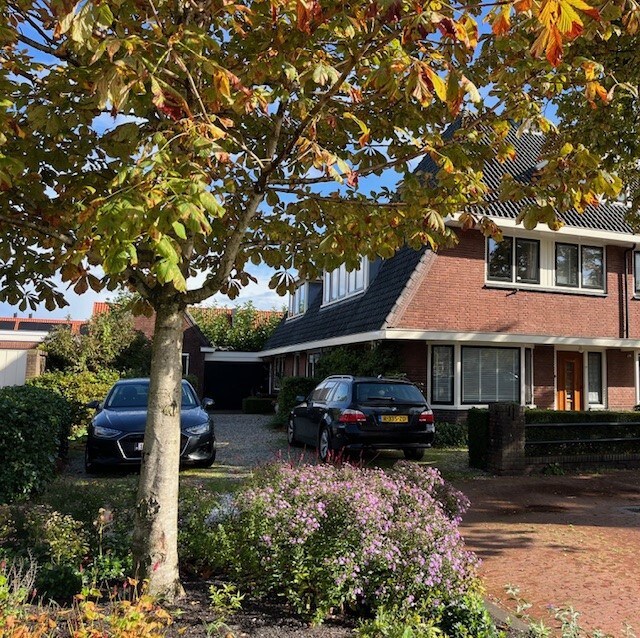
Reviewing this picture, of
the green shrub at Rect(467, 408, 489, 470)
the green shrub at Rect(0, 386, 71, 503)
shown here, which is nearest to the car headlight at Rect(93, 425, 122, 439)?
the green shrub at Rect(0, 386, 71, 503)

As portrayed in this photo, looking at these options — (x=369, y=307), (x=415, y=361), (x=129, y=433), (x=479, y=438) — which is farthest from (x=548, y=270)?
(x=129, y=433)

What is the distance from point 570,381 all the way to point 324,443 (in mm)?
9703

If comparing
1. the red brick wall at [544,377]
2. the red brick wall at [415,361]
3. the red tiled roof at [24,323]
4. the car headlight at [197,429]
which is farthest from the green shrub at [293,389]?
the red tiled roof at [24,323]

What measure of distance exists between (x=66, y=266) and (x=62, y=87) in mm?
1137

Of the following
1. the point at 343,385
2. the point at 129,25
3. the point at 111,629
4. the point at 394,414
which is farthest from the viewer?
the point at 343,385

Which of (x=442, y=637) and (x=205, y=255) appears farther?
(x=205, y=255)

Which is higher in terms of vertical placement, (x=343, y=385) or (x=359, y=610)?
(x=343, y=385)

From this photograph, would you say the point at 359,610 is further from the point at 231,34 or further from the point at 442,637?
the point at 231,34

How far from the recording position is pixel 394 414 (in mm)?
10984

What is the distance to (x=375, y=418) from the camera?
10.9m

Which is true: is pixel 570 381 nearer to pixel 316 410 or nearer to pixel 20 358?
pixel 316 410

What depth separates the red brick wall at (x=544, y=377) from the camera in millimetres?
17312

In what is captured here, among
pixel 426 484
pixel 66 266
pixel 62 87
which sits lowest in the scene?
pixel 426 484

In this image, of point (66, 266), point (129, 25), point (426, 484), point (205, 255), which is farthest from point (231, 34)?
point (426, 484)
